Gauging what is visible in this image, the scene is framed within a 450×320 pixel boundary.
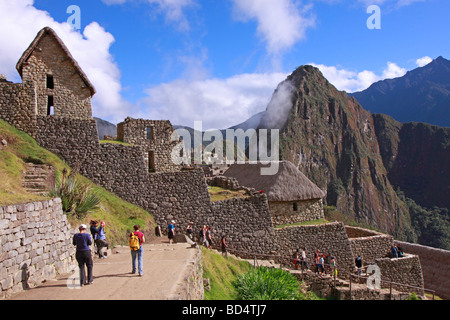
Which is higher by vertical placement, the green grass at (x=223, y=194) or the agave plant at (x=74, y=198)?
the agave plant at (x=74, y=198)

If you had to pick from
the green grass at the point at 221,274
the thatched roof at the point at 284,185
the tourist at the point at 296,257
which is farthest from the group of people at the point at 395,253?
the green grass at the point at 221,274

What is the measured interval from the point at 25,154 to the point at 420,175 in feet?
544

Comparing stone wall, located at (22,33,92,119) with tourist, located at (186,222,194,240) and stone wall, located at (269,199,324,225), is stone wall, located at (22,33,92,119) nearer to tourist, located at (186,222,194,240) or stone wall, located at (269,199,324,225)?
tourist, located at (186,222,194,240)

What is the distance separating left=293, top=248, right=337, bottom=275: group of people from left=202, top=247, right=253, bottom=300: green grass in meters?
3.82

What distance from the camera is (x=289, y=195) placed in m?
20.1

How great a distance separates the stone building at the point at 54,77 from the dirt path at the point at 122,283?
9.54 m

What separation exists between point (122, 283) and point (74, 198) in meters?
4.09

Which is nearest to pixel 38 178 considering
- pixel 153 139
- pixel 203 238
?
pixel 203 238

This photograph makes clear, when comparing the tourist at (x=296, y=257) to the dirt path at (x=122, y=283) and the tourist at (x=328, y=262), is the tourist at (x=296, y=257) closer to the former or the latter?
the tourist at (x=328, y=262)

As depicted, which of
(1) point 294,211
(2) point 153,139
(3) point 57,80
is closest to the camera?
(3) point 57,80

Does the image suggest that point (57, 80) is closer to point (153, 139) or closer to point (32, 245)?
point (153, 139)

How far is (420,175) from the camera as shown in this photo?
146875 millimetres

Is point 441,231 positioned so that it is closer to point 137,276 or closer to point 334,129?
point 334,129

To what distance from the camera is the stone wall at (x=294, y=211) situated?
1970 centimetres
